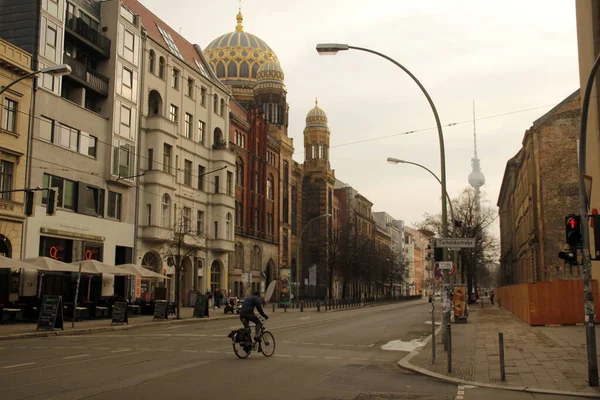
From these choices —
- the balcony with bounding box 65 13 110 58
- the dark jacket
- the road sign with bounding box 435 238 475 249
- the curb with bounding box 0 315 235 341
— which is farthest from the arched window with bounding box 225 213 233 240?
the dark jacket

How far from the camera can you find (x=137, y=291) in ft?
139

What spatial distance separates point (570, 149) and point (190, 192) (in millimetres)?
28452

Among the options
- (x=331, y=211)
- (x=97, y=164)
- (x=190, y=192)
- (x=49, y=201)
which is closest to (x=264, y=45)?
(x=331, y=211)

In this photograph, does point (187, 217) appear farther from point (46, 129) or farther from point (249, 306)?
point (249, 306)

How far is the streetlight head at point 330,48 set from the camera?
17.2 metres

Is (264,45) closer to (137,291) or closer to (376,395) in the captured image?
(137,291)

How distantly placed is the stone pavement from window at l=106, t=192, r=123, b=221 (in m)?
25.2

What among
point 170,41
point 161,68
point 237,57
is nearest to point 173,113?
point 161,68

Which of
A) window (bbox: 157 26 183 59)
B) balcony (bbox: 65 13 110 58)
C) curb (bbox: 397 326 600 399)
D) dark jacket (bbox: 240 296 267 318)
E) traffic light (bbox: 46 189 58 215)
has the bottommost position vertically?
curb (bbox: 397 326 600 399)

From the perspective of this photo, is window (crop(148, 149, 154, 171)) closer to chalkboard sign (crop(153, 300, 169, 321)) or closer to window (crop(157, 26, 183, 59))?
window (crop(157, 26, 183, 59))

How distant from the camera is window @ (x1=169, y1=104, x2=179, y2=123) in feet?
163

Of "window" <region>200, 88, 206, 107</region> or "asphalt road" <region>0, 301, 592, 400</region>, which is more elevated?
"window" <region>200, 88, 206, 107</region>

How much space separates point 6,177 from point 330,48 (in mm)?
21358

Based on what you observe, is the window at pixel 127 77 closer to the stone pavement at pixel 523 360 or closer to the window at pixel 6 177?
the window at pixel 6 177
